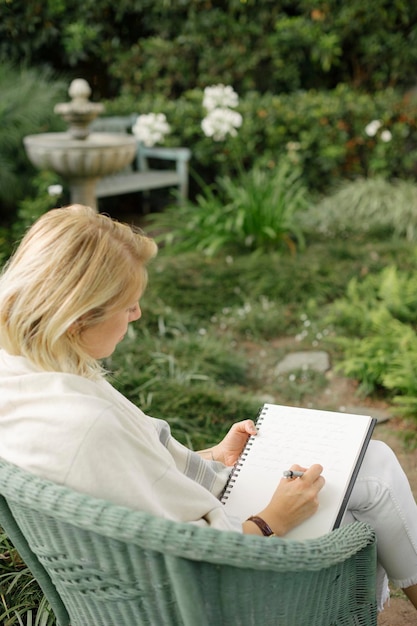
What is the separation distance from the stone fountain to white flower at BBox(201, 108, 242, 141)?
4.28 feet

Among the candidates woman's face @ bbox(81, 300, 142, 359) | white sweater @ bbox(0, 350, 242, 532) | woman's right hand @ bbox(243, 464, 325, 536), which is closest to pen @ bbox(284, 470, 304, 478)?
woman's right hand @ bbox(243, 464, 325, 536)

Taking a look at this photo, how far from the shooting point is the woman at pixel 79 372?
1.32 m

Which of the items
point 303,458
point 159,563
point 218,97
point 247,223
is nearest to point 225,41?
point 218,97

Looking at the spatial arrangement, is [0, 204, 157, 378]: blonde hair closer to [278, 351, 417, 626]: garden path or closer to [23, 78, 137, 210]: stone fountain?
[278, 351, 417, 626]: garden path

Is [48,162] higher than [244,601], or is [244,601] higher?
[244,601]

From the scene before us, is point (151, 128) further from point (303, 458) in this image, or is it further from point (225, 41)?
point (303, 458)

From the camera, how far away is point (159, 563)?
1232mm

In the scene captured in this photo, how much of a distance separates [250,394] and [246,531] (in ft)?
7.36

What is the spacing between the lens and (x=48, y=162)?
573 cm

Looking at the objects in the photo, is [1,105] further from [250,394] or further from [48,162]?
[250,394]

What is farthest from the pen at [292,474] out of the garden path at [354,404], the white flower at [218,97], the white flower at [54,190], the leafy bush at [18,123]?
the white flower at [218,97]

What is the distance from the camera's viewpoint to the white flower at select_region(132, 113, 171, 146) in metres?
7.35

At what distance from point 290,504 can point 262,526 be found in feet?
0.26

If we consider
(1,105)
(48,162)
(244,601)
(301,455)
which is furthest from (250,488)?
(1,105)
